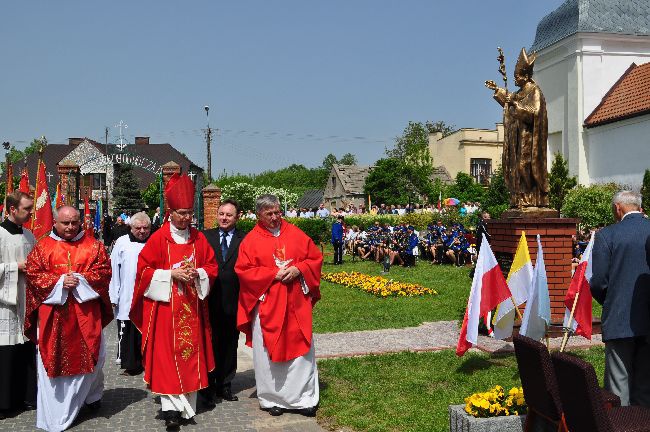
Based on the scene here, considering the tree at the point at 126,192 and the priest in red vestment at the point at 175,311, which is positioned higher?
the tree at the point at 126,192

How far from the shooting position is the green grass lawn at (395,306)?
11.5 m

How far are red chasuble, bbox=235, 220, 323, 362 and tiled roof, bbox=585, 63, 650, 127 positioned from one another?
2507cm

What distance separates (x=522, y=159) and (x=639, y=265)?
15.3 ft

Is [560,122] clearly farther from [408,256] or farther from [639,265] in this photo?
[639,265]

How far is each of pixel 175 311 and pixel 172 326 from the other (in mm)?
143

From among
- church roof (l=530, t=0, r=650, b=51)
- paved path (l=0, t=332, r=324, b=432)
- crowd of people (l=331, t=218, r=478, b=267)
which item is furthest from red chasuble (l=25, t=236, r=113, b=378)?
church roof (l=530, t=0, r=650, b=51)

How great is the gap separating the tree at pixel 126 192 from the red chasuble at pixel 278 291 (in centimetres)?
3988

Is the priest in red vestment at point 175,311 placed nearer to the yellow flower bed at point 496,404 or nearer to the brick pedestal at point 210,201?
the yellow flower bed at point 496,404

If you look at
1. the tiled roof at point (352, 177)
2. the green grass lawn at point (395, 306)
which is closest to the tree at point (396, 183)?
the tiled roof at point (352, 177)

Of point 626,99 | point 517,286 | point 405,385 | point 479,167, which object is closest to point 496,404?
point 405,385

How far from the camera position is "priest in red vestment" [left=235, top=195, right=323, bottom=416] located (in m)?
6.68

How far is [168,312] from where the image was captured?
6414mm

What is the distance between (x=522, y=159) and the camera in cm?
1007

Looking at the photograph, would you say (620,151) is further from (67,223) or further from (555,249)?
(67,223)
